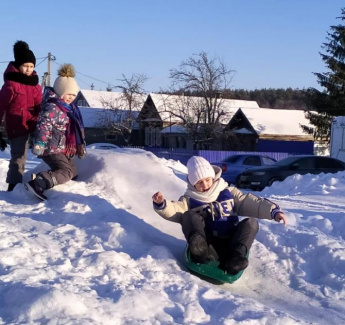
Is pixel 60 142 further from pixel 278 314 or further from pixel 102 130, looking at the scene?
pixel 102 130

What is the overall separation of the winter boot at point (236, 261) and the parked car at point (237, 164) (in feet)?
47.3

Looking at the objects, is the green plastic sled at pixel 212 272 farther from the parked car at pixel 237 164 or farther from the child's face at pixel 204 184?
the parked car at pixel 237 164

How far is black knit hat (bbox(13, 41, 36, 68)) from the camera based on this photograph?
6539 mm

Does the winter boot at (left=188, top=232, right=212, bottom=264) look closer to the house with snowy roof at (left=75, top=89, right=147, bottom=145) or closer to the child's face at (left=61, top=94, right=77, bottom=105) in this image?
the child's face at (left=61, top=94, right=77, bottom=105)

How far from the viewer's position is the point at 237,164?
2030 centimetres

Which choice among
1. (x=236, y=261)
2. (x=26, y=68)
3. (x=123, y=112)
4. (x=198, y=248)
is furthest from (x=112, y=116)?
(x=236, y=261)

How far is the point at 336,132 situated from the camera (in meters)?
26.1

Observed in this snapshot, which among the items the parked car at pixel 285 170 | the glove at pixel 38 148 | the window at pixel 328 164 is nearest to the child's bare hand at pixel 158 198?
the glove at pixel 38 148

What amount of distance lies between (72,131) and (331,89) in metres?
37.7

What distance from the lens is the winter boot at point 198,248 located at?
4.62m

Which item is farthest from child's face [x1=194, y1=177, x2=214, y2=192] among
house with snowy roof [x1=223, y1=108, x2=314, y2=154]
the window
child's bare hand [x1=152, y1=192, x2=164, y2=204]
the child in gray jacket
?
house with snowy roof [x1=223, y1=108, x2=314, y2=154]

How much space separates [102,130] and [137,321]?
50334 mm

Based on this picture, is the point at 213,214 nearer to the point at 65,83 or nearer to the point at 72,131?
the point at 72,131

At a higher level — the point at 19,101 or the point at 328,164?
the point at 19,101
